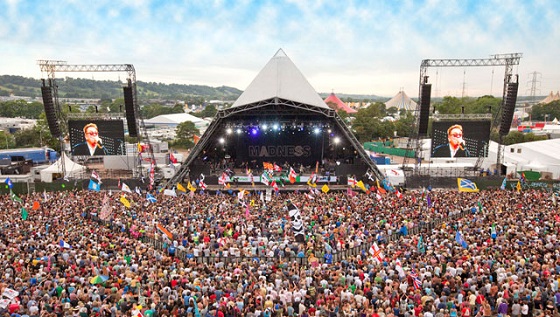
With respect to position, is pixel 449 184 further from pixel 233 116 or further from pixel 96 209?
pixel 96 209

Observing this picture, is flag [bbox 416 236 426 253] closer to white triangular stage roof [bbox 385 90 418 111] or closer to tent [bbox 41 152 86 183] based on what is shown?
tent [bbox 41 152 86 183]

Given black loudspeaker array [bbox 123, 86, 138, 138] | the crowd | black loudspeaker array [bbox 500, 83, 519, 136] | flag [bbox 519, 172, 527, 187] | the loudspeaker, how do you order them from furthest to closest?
flag [bbox 519, 172, 527, 187] < black loudspeaker array [bbox 500, 83, 519, 136] < the loudspeaker < black loudspeaker array [bbox 123, 86, 138, 138] < the crowd

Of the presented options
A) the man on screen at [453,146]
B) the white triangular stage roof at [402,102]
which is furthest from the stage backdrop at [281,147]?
the white triangular stage roof at [402,102]

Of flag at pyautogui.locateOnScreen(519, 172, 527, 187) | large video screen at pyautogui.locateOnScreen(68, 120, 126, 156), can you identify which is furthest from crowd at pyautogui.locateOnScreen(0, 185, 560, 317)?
large video screen at pyautogui.locateOnScreen(68, 120, 126, 156)

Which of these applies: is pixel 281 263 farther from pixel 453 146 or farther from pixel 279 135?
pixel 279 135

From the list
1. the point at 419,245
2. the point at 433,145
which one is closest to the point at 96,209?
the point at 419,245

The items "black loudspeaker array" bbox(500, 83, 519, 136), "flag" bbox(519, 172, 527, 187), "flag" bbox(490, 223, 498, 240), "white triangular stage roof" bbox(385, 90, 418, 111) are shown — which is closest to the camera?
"flag" bbox(490, 223, 498, 240)
